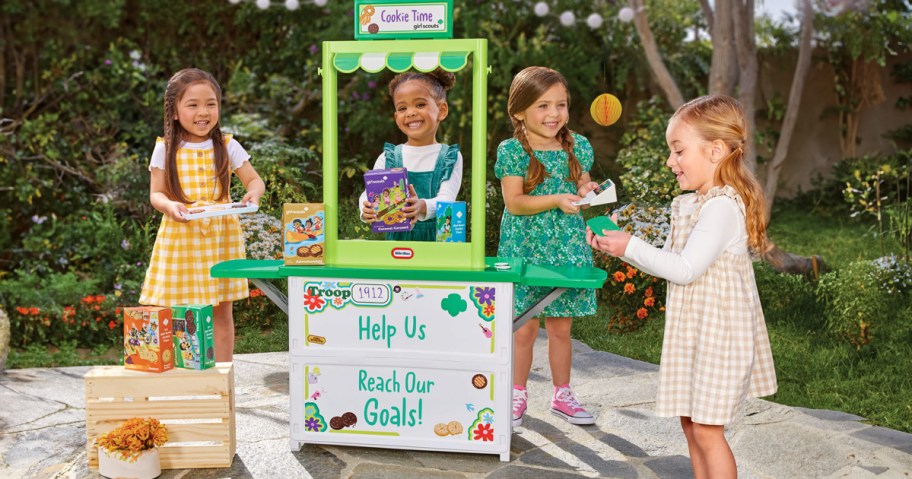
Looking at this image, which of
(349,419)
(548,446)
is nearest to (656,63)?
(548,446)

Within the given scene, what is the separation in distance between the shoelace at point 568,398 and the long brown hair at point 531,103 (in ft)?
3.02

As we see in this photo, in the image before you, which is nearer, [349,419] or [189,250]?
[349,419]

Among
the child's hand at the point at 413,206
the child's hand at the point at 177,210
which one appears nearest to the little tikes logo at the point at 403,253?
the child's hand at the point at 413,206

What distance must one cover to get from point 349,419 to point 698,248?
157cm

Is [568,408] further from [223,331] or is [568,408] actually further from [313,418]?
[223,331]

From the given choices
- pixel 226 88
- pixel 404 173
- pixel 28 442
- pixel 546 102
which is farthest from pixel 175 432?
pixel 226 88

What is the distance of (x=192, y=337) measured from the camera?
3438mm

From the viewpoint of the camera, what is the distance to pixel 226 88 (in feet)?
28.9

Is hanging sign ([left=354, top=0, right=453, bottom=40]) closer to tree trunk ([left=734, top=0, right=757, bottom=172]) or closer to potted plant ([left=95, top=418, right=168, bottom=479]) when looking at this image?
potted plant ([left=95, top=418, right=168, bottom=479])

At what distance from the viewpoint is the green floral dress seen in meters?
3.79

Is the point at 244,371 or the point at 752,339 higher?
the point at 752,339

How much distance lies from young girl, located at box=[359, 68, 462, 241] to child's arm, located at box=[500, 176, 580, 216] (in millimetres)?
229

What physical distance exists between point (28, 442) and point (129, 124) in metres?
4.80

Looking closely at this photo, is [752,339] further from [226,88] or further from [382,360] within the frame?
[226,88]
